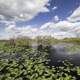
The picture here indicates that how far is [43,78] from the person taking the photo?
392 inches

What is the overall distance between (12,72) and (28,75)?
1706 millimetres

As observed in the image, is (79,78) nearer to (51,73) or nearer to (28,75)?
(51,73)

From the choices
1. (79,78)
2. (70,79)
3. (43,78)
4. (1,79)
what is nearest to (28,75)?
(43,78)

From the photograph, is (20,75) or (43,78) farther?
(20,75)

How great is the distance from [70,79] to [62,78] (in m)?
0.62

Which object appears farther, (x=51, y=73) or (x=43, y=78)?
(x=51, y=73)

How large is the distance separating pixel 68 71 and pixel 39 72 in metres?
2.60

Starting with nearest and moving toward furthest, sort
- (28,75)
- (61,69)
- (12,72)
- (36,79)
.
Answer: (36,79), (28,75), (12,72), (61,69)

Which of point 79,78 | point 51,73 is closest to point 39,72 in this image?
point 51,73

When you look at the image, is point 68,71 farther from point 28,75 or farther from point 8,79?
point 8,79

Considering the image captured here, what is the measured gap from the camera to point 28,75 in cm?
1062

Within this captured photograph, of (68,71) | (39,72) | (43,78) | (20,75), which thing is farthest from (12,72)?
(68,71)

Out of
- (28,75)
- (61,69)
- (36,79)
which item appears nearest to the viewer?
(36,79)

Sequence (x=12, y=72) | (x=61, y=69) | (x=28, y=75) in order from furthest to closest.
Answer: (x=61, y=69)
(x=12, y=72)
(x=28, y=75)
